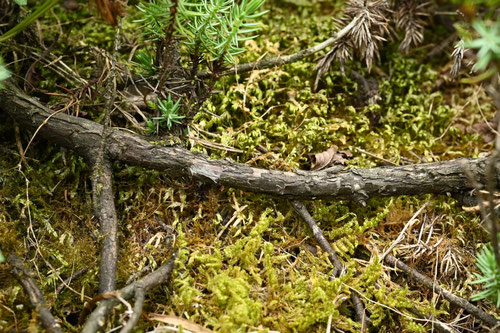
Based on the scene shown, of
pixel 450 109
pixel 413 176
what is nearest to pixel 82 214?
pixel 413 176

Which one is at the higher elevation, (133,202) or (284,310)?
(133,202)

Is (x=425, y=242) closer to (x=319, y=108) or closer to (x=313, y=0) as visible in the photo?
(x=319, y=108)

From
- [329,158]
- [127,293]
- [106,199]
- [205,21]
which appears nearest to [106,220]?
[106,199]

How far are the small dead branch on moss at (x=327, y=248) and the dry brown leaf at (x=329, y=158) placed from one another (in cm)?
35

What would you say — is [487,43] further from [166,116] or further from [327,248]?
[166,116]

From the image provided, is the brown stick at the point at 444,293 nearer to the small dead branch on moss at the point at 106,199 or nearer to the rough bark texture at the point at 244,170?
the rough bark texture at the point at 244,170

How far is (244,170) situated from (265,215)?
28 cm

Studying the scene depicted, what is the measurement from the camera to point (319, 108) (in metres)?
2.93

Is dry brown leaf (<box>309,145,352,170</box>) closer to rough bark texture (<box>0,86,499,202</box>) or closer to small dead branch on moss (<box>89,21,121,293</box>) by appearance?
rough bark texture (<box>0,86,499,202</box>)

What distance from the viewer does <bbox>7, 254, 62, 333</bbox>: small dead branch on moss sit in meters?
1.76

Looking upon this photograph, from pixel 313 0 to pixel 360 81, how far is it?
93cm

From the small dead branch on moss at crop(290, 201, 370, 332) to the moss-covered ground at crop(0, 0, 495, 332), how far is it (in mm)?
45

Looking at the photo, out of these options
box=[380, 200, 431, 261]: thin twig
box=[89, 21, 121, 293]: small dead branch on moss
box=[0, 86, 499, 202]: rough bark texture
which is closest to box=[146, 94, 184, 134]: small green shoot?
box=[0, 86, 499, 202]: rough bark texture

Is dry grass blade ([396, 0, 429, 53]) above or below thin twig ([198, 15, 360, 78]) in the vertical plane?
above
